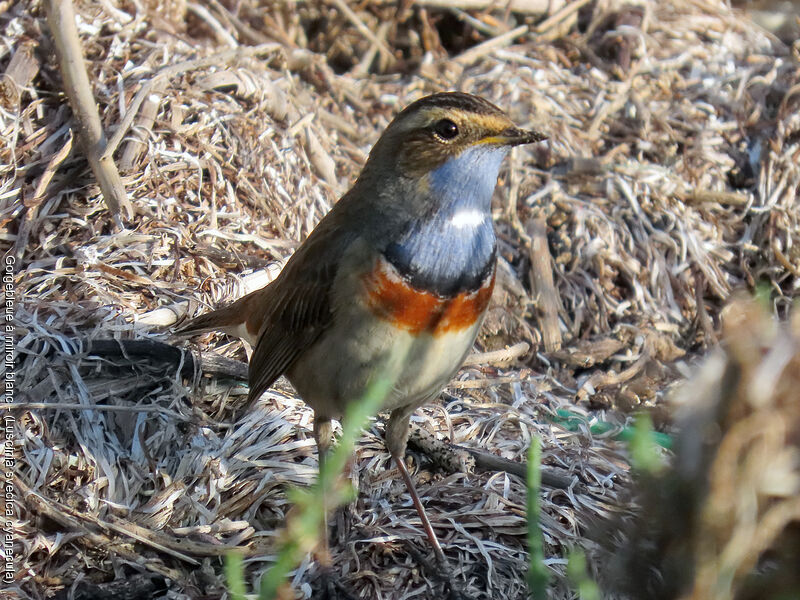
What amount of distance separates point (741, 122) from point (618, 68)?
99 cm

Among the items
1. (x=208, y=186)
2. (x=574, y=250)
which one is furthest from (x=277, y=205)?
(x=574, y=250)

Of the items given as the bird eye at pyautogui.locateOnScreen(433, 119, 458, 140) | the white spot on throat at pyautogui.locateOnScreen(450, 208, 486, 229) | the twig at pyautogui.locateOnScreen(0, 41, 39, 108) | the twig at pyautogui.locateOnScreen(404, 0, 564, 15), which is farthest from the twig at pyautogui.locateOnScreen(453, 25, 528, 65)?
the white spot on throat at pyautogui.locateOnScreen(450, 208, 486, 229)

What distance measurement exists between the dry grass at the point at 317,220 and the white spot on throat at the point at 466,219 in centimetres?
108

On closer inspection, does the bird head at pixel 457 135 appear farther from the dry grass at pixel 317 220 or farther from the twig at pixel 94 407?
the twig at pixel 94 407

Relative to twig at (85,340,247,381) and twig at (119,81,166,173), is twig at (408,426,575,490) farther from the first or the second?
twig at (119,81,166,173)

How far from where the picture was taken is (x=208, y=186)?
5543 mm

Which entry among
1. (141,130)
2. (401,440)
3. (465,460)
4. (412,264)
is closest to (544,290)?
(465,460)

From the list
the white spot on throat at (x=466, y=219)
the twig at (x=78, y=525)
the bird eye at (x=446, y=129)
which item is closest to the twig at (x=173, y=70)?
the twig at (x=78, y=525)

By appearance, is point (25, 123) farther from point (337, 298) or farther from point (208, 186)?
point (337, 298)

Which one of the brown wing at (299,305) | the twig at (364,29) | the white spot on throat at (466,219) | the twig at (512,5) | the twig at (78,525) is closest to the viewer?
the twig at (78,525)

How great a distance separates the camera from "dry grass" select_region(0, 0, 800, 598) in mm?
4008

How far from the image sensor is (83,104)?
525 centimetres

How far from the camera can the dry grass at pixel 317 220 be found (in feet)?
13.1

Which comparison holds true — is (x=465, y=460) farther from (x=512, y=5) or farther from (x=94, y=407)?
(x=512, y=5)
